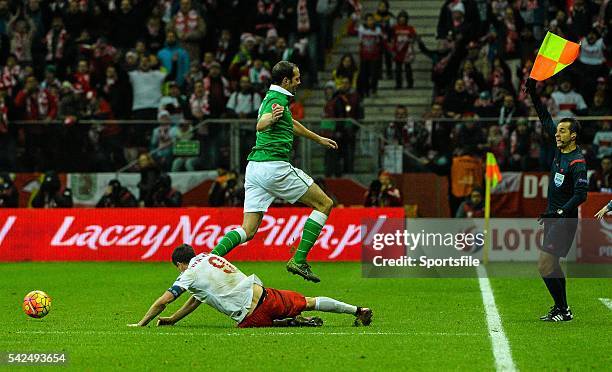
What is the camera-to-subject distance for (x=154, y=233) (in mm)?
22297

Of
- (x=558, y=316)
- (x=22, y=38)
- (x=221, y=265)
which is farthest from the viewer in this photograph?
(x=22, y=38)

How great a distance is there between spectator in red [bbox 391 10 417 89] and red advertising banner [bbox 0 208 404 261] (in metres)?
5.86

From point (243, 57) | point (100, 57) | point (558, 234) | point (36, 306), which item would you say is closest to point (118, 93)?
point (100, 57)

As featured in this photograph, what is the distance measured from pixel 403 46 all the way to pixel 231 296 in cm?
1597

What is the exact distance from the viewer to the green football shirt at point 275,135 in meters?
12.8

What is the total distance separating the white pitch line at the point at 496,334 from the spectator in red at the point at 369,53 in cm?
999

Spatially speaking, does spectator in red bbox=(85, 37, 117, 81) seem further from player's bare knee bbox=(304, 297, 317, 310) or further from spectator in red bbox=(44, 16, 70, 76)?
player's bare knee bbox=(304, 297, 317, 310)

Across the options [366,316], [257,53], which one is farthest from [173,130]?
[366,316]

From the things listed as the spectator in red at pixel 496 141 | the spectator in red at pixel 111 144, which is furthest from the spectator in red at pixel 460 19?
the spectator in red at pixel 111 144

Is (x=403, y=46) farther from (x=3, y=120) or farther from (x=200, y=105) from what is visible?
(x=3, y=120)

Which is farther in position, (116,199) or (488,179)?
(116,199)

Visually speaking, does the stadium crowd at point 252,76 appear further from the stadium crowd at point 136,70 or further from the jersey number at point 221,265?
the jersey number at point 221,265

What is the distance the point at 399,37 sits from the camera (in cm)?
2683

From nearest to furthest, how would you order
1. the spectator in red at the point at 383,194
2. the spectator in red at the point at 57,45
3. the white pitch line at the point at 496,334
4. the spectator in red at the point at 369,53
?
the white pitch line at the point at 496,334 → the spectator in red at the point at 383,194 → the spectator in red at the point at 369,53 → the spectator in red at the point at 57,45
